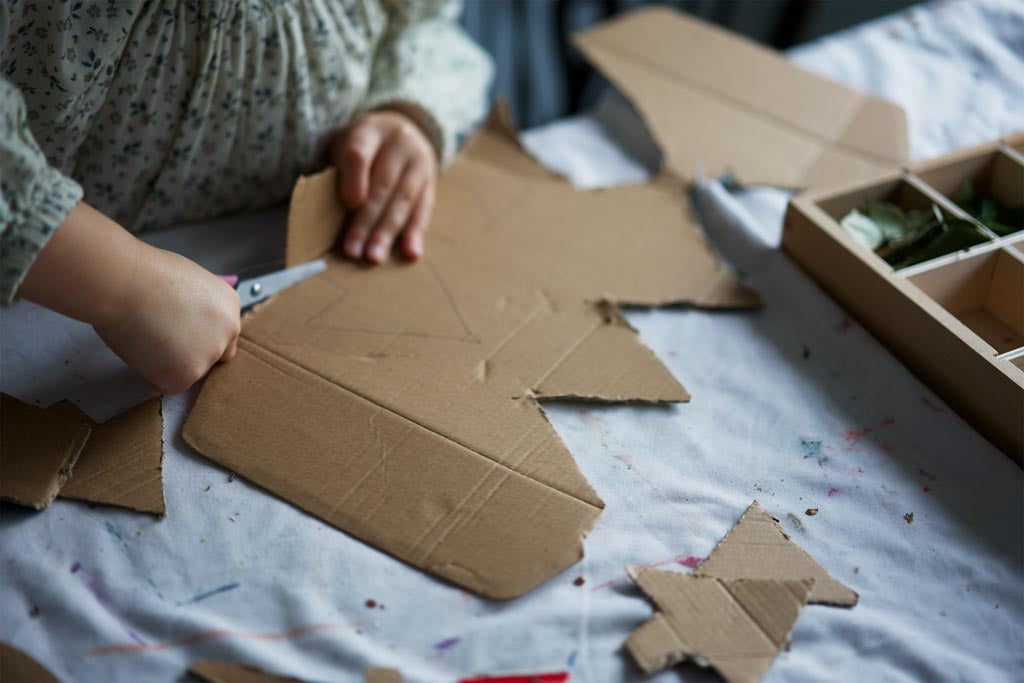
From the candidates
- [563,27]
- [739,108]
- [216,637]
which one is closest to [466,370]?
[216,637]

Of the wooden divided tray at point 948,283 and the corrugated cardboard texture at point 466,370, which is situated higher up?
the wooden divided tray at point 948,283

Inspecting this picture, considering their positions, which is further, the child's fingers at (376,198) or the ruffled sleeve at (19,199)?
the child's fingers at (376,198)

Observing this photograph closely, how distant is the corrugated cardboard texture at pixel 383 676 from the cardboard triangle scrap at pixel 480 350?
0.07 meters

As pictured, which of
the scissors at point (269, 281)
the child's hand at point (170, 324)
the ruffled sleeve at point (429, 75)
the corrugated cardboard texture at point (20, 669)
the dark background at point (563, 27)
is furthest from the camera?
the dark background at point (563, 27)

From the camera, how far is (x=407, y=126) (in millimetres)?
871

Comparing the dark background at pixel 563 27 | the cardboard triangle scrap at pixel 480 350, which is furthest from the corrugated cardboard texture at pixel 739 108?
the dark background at pixel 563 27

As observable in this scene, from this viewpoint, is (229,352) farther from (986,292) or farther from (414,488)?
(986,292)

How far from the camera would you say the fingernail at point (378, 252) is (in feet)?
2.61

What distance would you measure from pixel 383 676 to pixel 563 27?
3.74 feet

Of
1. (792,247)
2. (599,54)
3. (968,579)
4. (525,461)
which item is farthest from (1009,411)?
(599,54)

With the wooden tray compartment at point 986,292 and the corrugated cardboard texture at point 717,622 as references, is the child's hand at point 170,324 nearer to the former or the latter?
the corrugated cardboard texture at point 717,622

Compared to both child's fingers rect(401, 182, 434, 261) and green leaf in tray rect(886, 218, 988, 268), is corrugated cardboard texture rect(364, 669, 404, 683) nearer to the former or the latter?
child's fingers rect(401, 182, 434, 261)

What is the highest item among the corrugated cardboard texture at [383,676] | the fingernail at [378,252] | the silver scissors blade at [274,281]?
the fingernail at [378,252]

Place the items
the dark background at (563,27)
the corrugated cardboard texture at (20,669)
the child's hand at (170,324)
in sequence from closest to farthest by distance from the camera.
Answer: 1. the corrugated cardboard texture at (20,669)
2. the child's hand at (170,324)
3. the dark background at (563,27)
